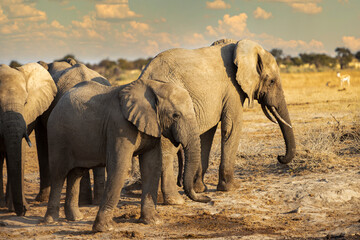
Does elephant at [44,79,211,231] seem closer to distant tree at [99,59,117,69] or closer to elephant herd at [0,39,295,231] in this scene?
elephant herd at [0,39,295,231]

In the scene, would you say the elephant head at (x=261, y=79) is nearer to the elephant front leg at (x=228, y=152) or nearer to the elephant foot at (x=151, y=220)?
the elephant front leg at (x=228, y=152)

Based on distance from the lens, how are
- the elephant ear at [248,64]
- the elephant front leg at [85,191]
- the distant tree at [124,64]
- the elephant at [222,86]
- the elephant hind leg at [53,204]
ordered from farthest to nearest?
1. the distant tree at [124,64]
2. the elephant ear at [248,64]
3. the elephant front leg at [85,191]
4. the elephant at [222,86]
5. the elephant hind leg at [53,204]

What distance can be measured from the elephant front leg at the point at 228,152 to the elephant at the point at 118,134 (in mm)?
2019

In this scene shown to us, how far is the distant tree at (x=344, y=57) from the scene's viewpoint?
50438mm

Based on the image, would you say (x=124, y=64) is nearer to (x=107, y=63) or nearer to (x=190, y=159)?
(x=107, y=63)

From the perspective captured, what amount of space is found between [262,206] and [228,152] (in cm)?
127

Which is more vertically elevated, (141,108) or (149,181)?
(141,108)

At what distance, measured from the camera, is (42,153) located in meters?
9.14

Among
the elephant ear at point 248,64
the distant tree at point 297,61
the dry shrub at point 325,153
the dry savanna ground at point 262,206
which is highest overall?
the distant tree at point 297,61

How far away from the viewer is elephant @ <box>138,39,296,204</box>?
27.2 ft

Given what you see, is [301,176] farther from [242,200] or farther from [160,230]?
[160,230]

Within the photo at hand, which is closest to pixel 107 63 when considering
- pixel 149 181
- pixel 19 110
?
pixel 19 110

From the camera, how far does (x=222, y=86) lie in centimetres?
870

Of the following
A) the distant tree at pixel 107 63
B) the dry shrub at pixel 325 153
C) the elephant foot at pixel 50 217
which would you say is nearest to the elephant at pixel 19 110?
the elephant foot at pixel 50 217
